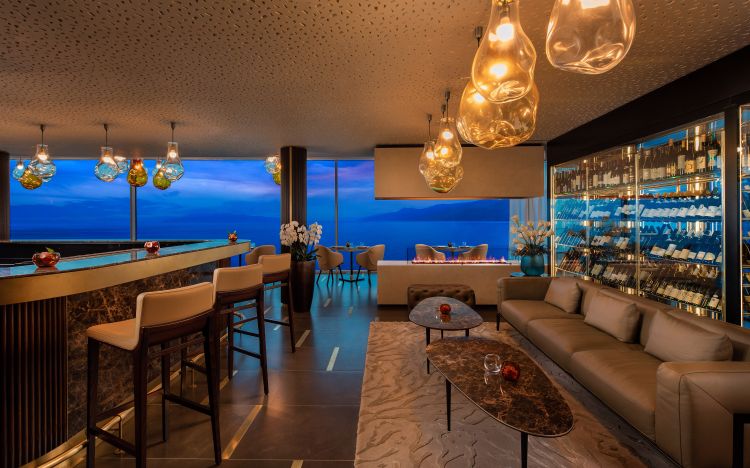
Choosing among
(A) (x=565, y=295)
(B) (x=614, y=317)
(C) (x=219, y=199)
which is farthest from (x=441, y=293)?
(C) (x=219, y=199)

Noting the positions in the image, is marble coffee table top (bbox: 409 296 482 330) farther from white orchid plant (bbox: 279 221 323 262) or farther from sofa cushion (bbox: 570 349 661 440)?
white orchid plant (bbox: 279 221 323 262)

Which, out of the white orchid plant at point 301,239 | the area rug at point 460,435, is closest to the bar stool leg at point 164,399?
the area rug at point 460,435

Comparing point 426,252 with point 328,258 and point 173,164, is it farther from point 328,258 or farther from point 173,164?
point 173,164

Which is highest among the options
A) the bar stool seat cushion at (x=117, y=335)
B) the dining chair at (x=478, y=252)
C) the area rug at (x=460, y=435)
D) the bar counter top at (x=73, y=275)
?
the bar counter top at (x=73, y=275)

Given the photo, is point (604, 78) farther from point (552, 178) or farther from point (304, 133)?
point (304, 133)

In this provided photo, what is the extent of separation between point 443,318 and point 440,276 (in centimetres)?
245

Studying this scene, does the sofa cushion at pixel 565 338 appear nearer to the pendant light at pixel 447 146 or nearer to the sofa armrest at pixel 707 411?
the sofa armrest at pixel 707 411

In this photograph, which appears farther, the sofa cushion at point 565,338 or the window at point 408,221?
the window at point 408,221

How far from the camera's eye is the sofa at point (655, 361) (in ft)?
6.15

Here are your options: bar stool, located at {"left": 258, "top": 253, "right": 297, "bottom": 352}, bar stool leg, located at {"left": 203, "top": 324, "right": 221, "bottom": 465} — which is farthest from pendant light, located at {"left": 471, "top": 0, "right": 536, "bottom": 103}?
bar stool, located at {"left": 258, "top": 253, "right": 297, "bottom": 352}

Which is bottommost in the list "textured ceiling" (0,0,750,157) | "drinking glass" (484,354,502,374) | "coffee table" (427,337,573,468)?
"coffee table" (427,337,573,468)

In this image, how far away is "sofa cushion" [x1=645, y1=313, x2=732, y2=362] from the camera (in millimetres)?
2324

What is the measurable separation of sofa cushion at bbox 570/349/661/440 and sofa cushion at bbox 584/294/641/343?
32cm

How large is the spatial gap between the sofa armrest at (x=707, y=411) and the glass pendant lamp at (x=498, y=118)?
166 cm
